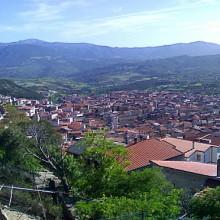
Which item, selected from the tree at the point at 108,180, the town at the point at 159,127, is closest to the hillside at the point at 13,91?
the town at the point at 159,127

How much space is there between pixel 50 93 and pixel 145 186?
4513 inches

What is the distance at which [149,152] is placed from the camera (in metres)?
22.0

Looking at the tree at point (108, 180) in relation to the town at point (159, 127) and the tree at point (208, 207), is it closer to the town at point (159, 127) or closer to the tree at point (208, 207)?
the tree at point (208, 207)

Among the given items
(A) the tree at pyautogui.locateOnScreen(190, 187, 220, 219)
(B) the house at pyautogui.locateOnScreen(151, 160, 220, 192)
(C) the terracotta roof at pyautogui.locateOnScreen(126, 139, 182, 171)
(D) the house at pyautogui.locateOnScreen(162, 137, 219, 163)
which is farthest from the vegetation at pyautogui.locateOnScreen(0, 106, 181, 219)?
(D) the house at pyautogui.locateOnScreen(162, 137, 219, 163)

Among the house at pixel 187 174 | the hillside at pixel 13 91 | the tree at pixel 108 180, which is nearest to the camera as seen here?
the tree at pixel 108 180

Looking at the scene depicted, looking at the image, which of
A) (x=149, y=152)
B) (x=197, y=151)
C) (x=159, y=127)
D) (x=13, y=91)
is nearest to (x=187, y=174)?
(x=149, y=152)

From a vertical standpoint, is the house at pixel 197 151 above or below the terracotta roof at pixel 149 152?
below

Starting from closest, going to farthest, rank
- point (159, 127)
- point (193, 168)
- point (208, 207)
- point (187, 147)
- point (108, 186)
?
point (208, 207)
point (108, 186)
point (193, 168)
point (187, 147)
point (159, 127)

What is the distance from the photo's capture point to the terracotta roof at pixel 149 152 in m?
20.5

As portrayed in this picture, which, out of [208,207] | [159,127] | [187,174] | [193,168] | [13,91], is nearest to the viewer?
[208,207]

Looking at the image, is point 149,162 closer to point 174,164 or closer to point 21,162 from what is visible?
point 174,164

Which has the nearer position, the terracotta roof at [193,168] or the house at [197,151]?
the terracotta roof at [193,168]

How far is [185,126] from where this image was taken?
61.0 metres

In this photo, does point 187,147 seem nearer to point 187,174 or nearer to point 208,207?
point 187,174
